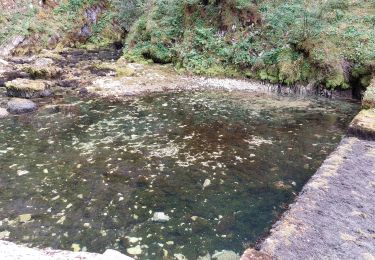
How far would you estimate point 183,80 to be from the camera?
585 inches

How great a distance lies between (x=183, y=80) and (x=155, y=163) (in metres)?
7.87

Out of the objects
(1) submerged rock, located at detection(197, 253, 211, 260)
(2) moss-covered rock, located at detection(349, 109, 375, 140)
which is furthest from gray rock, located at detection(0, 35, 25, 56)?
(1) submerged rock, located at detection(197, 253, 211, 260)

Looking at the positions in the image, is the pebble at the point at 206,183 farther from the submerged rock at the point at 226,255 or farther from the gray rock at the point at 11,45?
the gray rock at the point at 11,45

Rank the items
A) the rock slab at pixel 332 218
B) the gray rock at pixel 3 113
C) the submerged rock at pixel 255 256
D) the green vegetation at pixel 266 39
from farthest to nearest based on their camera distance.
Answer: the green vegetation at pixel 266 39, the gray rock at pixel 3 113, the rock slab at pixel 332 218, the submerged rock at pixel 255 256

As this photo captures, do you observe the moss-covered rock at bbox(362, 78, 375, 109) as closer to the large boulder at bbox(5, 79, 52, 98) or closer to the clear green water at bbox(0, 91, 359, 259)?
the clear green water at bbox(0, 91, 359, 259)

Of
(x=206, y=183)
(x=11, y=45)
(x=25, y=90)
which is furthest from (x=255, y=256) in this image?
(x=11, y=45)

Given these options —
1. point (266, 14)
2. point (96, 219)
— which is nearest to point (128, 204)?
point (96, 219)

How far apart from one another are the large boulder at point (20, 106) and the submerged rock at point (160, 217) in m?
7.28

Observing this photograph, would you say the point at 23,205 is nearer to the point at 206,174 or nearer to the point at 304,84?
the point at 206,174

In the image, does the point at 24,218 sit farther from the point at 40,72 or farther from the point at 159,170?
the point at 40,72

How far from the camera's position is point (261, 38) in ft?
51.2

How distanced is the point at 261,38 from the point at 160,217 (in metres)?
11.9

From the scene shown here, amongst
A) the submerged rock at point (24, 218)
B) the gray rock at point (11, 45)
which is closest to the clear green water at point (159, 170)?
the submerged rock at point (24, 218)

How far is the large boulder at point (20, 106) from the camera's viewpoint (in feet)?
36.1
